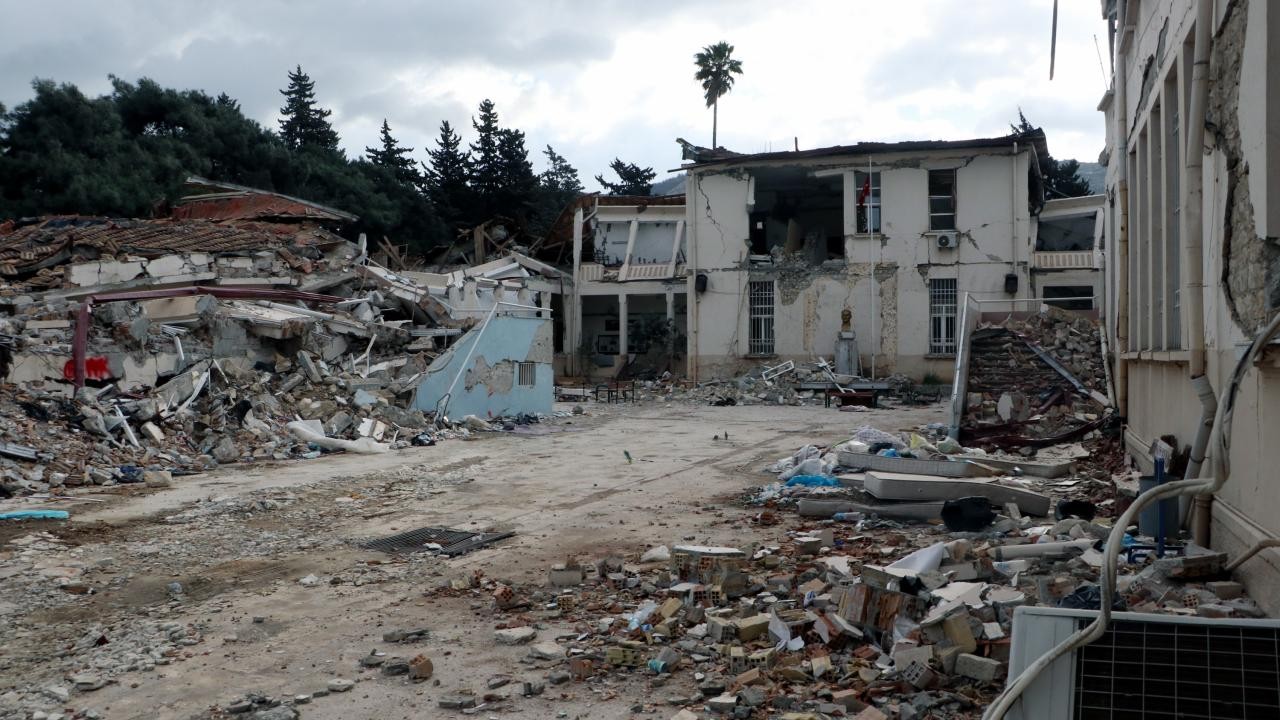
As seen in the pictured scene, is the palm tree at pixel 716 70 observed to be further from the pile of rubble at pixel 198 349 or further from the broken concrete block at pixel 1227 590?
the broken concrete block at pixel 1227 590

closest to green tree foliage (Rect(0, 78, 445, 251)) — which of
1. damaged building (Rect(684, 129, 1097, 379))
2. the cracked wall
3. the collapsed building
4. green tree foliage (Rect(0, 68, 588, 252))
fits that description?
green tree foliage (Rect(0, 68, 588, 252))

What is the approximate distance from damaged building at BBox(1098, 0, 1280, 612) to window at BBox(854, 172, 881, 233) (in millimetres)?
18577

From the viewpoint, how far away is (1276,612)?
4.21 meters

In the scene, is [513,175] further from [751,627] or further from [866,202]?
[751,627]

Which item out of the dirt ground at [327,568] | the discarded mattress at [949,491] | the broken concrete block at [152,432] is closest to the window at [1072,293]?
the dirt ground at [327,568]

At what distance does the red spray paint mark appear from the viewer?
13.6m

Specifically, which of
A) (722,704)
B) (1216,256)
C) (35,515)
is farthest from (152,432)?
(1216,256)

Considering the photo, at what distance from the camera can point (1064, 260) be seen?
2738cm

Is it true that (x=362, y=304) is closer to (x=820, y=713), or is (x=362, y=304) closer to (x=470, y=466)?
(x=470, y=466)

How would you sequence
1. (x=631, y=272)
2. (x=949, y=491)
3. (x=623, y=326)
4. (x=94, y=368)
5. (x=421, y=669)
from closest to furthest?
(x=421, y=669)
(x=949, y=491)
(x=94, y=368)
(x=623, y=326)
(x=631, y=272)

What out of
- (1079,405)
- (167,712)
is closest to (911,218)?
(1079,405)

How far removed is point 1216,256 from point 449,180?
147ft

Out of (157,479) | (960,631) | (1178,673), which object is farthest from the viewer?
(157,479)

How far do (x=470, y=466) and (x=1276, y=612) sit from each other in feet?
33.3
